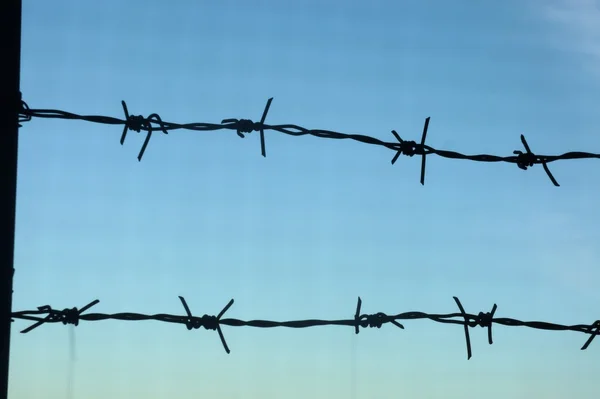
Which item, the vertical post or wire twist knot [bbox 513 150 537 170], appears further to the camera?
wire twist knot [bbox 513 150 537 170]

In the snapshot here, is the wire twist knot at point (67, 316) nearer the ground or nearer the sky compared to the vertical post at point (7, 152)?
nearer the ground

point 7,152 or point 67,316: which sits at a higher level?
point 7,152

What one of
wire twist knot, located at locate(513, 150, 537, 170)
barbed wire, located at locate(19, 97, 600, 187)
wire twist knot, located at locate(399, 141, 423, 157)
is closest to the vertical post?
barbed wire, located at locate(19, 97, 600, 187)

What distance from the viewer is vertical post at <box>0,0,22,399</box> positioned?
418 cm

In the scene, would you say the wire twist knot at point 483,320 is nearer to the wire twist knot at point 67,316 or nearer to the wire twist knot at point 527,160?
the wire twist knot at point 527,160

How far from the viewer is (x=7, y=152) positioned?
4.25 m

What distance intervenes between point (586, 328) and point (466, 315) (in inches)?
25.2

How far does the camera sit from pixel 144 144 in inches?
184

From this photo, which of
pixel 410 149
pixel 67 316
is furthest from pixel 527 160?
pixel 67 316

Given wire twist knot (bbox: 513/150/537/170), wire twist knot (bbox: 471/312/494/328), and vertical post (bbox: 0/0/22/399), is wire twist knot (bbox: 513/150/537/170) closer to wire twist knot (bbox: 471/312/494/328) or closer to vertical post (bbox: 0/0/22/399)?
wire twist knot (bbox: 471/312/494/328)

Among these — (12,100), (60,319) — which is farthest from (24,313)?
(12,100)

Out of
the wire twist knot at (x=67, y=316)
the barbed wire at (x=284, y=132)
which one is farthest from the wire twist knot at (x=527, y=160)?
the wire twist knot at (x=67, y=316)

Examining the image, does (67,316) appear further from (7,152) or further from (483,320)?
(483,320)

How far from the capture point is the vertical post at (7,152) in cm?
418
